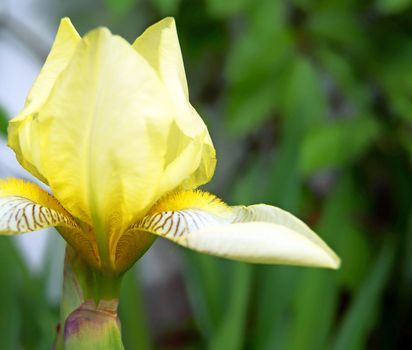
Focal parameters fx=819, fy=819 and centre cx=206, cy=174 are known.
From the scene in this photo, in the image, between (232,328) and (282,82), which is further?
(282,82)

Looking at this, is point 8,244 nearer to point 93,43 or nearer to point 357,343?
point 357,343

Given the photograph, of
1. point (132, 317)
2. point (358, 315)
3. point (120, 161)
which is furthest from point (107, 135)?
point (132, 317)

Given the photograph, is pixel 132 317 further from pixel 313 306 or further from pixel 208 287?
pixel 313 306

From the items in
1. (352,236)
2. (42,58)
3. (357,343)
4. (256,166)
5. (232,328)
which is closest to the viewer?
(232,328)

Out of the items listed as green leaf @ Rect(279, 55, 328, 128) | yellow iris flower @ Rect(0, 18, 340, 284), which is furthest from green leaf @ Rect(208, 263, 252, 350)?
yellow iris flower @ Rect(0, 18, 340, 284)

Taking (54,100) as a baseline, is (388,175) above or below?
above

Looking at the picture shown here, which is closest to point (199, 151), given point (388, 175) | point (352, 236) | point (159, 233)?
point (159, 233)

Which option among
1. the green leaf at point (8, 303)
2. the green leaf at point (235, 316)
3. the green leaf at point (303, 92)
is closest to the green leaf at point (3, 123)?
the green leaf at point (8, 303)
